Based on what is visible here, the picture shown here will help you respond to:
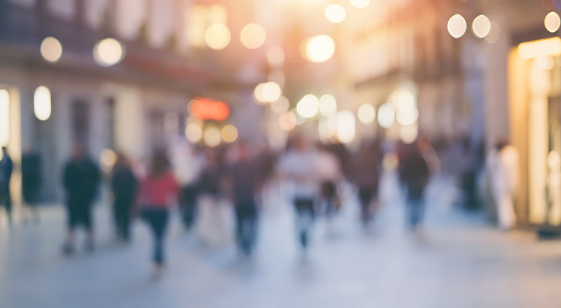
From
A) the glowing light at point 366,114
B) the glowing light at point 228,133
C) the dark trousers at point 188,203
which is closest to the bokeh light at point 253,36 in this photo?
the glowing light at point 228,133

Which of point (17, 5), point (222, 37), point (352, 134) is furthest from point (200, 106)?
point (352, 134)

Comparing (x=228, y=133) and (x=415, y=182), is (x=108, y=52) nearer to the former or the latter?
(x=415, y=182)

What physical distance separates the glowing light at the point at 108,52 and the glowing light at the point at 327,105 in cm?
4329

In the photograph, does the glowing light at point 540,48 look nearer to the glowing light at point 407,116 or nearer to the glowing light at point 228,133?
the glowing light at point 228,133

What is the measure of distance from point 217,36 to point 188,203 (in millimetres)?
20750

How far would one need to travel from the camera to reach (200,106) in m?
36.0

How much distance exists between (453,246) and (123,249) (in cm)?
587

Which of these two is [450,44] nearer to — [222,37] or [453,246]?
[222,37]

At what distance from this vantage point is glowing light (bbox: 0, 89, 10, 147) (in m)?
20.9

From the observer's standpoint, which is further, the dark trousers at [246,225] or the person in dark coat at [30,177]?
the person in dark coat at [30,177]

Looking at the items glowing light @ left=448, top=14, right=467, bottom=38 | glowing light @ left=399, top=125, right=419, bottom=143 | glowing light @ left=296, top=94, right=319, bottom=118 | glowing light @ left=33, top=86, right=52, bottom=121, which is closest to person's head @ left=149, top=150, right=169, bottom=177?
glowing light @ left=33, top=86, right=52, bottom=121

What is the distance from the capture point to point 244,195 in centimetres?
1305

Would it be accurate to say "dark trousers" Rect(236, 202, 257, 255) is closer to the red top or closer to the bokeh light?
the red top

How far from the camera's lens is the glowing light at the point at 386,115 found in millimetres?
55094
